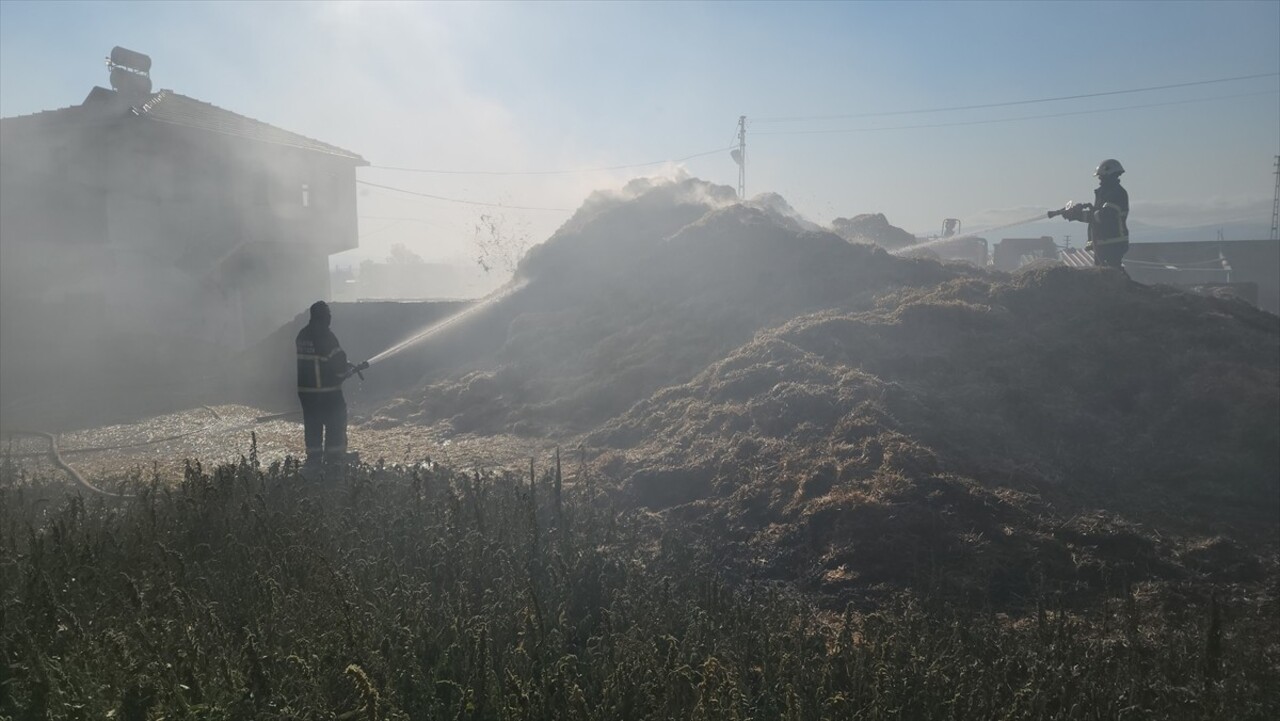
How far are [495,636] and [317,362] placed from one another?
5.91 m

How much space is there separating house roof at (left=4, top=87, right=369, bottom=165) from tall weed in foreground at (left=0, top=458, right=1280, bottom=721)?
71.8ft

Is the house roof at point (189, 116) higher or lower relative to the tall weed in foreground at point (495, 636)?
higher

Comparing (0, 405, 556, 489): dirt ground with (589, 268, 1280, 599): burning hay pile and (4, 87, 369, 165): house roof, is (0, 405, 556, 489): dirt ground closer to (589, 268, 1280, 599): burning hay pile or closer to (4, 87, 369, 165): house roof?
(589, 268, 1280, 599): burning hay pile

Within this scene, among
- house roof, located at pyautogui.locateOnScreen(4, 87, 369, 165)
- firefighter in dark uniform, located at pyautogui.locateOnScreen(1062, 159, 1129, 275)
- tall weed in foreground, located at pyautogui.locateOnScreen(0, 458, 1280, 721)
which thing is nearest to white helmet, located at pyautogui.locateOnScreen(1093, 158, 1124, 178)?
firefighter in dark uniform, located at pyautogui.locateOnScreen(1062, 159, 1129, 275)

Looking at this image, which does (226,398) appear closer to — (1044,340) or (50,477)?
(50,477)

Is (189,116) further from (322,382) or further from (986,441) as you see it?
(986,441)

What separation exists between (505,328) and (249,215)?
43.8 ft

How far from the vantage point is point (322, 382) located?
9484mm

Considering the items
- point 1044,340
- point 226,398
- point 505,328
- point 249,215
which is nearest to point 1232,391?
point 1044,340

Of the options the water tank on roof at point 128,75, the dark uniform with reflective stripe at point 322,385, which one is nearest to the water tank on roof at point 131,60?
the water tank on roof at point 128,75

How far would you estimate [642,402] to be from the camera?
11625 millimetres

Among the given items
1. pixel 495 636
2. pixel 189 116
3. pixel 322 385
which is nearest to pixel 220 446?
pixel 322 385

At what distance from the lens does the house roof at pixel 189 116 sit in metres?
24.6

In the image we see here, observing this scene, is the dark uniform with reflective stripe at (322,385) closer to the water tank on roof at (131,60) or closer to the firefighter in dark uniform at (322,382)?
the firefighter in dark uniform at (322,382)
